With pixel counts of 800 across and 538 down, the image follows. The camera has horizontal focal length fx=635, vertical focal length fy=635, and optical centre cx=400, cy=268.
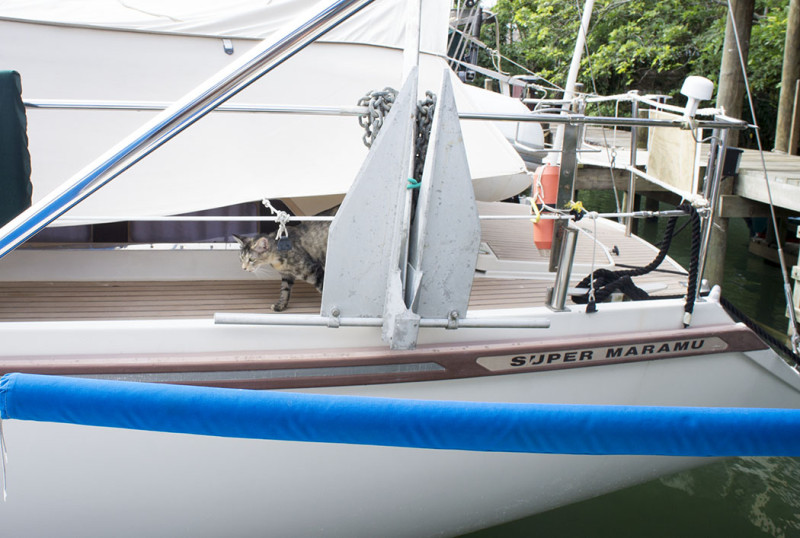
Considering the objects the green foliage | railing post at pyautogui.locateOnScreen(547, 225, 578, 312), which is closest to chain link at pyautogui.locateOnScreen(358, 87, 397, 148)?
railing post at pyautogui.locateOnScreen(547, 225, 578, 312)

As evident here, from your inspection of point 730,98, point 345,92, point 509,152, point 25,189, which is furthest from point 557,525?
point 730,98

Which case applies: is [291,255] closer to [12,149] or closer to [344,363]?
[344,363]

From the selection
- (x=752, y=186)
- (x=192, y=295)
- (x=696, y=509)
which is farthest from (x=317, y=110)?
(x=752, y=186)

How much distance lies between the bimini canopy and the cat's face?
0.38 m

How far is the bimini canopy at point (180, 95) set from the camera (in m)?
3.61

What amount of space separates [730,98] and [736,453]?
7952 millimetres

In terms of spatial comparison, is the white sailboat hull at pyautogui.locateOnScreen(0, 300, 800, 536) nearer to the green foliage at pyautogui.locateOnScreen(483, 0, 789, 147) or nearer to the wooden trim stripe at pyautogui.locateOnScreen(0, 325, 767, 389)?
the wooden trim stripe at pyautogui.locateOnScreen(0, 325, 767, 389)

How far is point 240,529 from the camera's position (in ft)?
9.20

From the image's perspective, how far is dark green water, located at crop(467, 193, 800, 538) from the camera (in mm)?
3871

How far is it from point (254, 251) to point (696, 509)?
3.27 m

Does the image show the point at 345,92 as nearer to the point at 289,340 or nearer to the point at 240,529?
the point at 289,340

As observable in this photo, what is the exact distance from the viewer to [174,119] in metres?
1.83

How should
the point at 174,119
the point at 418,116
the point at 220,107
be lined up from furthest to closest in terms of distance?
the point at 220,107
the point at 418,116
the point at 174,119

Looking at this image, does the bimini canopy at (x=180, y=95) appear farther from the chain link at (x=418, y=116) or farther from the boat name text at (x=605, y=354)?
the boat name text at (x=605, y=354)
